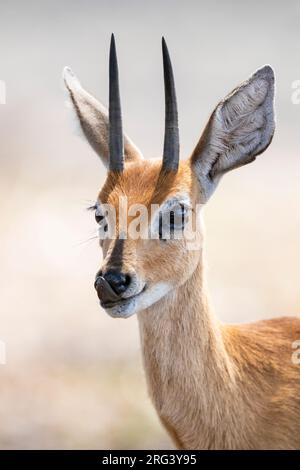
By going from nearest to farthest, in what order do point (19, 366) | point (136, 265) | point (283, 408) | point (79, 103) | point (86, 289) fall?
point (136, 265) → point (283, 408) → point (79, 103) → point (19, 366) → point (86, 289)

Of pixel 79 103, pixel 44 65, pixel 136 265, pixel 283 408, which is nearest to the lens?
pixel 136 265

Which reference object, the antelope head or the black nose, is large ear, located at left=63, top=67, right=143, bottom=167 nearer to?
the antelope head

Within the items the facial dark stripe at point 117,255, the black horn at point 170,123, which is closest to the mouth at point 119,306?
the facial dark stripe at point 117,255

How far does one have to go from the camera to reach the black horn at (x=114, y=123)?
9.03 meters

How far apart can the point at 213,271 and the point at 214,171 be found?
8252mm

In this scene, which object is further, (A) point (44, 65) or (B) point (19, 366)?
(A) point (44, 65)

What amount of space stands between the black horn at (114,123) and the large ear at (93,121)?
0.51 metres

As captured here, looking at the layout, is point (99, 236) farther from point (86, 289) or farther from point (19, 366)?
point (86, 289)

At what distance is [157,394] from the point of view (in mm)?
9000

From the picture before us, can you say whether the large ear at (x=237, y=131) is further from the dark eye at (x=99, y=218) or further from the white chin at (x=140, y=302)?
the white chin at (x=140, y=302)

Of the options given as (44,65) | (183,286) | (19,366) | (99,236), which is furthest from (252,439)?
(44,65)

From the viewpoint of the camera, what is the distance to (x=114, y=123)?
29.9 feet

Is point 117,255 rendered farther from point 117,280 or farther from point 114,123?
point 114,123

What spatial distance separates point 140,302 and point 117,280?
33 centimetres
